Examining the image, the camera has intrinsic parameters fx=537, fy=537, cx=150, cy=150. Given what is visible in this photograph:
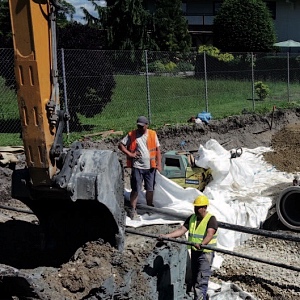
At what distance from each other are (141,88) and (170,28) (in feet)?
43.2

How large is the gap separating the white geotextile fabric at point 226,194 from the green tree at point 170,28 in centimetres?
1711

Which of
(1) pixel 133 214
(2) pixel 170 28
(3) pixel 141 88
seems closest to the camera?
(1) pixel 133 214

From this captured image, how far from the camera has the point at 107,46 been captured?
27.5m

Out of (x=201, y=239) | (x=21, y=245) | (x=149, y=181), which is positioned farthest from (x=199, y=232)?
(x=21, y=245)

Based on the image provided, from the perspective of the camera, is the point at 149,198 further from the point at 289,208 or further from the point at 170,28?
the point at 170,28

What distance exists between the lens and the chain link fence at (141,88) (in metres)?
14.4

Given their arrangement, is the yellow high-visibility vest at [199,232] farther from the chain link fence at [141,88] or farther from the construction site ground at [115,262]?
the chain link fence at [141,88]

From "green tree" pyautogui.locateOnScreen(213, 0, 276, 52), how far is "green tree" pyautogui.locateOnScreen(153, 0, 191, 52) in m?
2.77

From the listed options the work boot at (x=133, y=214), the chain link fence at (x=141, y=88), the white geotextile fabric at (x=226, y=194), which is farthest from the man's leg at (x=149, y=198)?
the chain link fence at (x=141, y=88)

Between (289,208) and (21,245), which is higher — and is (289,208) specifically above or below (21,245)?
below

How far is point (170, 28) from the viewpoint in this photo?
29.5m

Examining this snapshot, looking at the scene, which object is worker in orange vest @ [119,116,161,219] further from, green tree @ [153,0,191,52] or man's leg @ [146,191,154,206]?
green tree @ [153,0,191,52]

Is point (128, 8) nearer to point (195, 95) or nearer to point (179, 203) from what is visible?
point (195, 95)

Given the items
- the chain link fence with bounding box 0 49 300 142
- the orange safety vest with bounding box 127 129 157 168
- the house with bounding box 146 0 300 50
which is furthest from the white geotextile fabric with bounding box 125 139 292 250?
the house with bounding box 146 0 300 50
